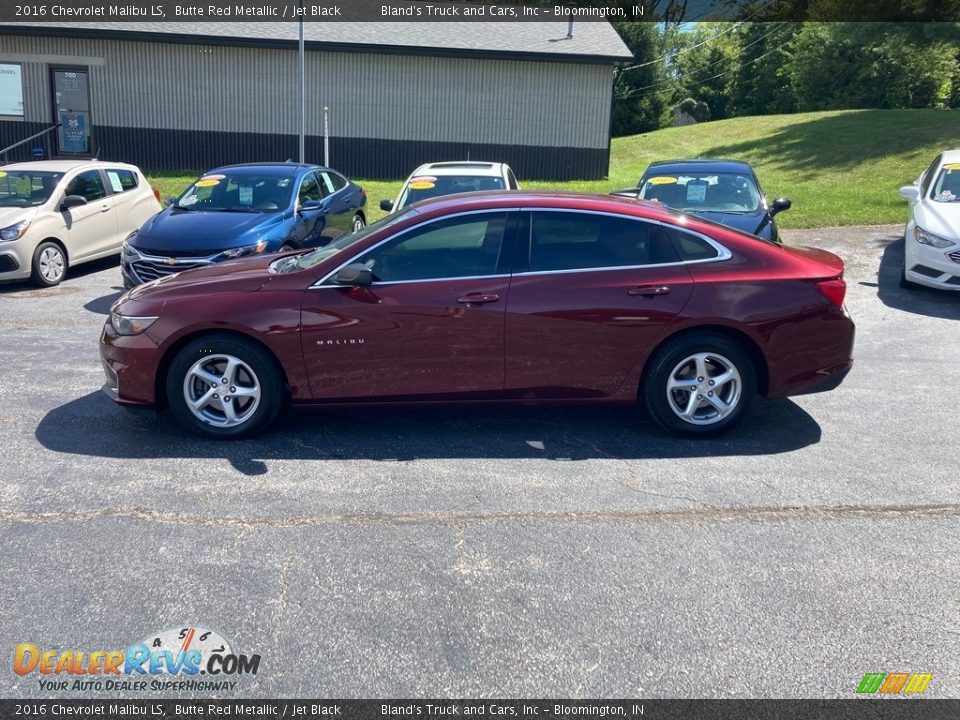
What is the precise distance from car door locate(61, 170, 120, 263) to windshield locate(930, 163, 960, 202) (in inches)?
427

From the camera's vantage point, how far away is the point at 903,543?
14.5ft

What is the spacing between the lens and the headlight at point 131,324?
5.71 metres

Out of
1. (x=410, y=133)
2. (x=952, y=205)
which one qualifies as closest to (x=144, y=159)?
(x=410, y=133)

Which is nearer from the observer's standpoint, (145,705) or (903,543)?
(145,705)

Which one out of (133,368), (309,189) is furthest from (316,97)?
(133,368)

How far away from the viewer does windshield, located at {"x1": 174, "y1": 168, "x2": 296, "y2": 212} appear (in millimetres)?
10672

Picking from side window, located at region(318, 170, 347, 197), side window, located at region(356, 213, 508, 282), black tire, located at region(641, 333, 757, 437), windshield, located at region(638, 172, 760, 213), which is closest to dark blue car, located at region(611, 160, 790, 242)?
windshield, located at region(638, 172, 760, 213)

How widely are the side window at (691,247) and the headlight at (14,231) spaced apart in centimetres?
848

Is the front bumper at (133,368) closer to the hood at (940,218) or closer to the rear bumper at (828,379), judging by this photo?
the rear bumper at (828,379)

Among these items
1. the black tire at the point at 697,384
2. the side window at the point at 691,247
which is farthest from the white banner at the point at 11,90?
the black tire at the point at 697,384

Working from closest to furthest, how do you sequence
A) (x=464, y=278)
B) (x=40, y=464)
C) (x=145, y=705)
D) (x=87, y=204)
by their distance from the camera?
(x=145, y=705), (x=40, y=464), (x=464, y=278), (x=87, y=204)

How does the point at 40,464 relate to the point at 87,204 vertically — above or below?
below

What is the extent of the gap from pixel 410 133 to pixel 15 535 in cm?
2010

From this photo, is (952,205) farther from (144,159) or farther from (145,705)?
(144,159)
